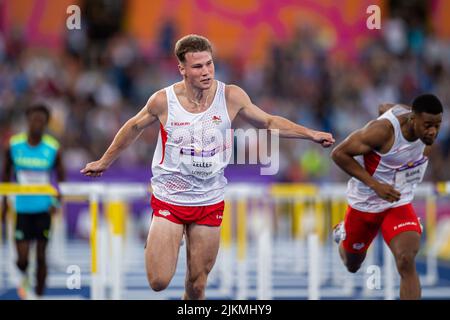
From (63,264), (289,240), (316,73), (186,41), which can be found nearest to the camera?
(186,41)

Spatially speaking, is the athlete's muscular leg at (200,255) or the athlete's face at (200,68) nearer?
the athlete's face at (200,68)

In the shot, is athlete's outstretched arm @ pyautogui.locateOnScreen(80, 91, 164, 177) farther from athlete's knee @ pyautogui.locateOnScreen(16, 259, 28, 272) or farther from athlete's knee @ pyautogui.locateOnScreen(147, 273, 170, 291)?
athlete's knee @ pyautogui.locateOnScreen(16, 259, 28, 272)

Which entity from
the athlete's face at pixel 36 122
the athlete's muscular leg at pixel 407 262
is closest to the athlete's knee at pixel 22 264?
the athlete's face at pixel 36 122

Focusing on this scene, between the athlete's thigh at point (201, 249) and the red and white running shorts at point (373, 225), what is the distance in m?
1.94

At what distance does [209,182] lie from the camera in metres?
9.20

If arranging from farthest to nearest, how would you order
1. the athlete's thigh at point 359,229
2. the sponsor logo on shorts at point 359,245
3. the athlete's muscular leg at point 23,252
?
the athlete's muscular leg at point 23,252 → the sponsor logo on shorts at point 359,245 → the athlete's thigh at point 359,229

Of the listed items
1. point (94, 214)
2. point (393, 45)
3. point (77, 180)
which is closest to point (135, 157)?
point (77, 180)

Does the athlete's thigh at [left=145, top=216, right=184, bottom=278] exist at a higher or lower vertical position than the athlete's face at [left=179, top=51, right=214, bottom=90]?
lower

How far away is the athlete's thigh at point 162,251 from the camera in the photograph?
9070 millimetres

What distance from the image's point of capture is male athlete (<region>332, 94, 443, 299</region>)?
385 inches

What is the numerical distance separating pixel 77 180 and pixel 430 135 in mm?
13690

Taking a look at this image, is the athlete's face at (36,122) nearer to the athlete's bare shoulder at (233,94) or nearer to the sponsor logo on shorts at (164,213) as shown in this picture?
the sponsor logo on shorts at (164,213)

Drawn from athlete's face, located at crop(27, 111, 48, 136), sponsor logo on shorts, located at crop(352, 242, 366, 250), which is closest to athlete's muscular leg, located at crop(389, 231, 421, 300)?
sponsor logo on shorts, located at crop(352, 242, 366, 250)

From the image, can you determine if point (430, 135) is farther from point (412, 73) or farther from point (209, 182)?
point (412, 73)
